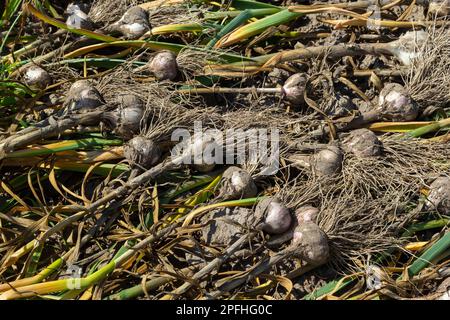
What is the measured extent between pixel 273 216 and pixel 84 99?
Result: 0.72 m

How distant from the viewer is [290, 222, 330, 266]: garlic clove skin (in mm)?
1997

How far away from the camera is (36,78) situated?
7.61 ft

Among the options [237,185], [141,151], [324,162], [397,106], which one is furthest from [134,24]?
[397,106]

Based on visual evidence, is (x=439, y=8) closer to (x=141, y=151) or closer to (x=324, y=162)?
(x=324, y=162)

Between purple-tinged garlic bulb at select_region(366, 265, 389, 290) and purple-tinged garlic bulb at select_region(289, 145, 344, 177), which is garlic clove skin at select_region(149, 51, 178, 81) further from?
purple-tinged garlic bulb at select_region(366, 265, 389, 290)

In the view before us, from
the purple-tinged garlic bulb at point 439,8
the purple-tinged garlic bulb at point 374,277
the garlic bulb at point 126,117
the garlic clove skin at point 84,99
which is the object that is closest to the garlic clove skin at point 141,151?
the garlic bulb at point 126,117

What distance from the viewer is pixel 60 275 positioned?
2.01m

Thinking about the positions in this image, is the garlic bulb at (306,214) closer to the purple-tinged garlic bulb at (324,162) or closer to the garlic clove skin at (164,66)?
the purple-tinged garlic bulb at (324,162)

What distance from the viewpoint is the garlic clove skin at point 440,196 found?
2117mm

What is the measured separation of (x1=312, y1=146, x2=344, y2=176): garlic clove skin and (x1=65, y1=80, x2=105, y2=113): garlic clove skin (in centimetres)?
→ 73

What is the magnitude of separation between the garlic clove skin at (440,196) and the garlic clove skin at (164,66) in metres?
0.94

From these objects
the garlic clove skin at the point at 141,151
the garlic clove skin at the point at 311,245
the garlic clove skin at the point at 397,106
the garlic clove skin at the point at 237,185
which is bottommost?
the garlic clove skin at the point at 311,245

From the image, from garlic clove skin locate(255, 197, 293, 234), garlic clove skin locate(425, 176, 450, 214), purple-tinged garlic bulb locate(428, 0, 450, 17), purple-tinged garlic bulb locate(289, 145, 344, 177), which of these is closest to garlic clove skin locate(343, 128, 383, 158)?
purple-tinged garlic bulb locate(289, 145, 344, 177)

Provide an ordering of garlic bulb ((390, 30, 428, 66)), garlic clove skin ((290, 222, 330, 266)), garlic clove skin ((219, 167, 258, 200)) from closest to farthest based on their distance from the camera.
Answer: garlic clove skin ((290, 222, 330, 266)) → garlic clove skin ((219, 167, 258, 200)) → garlic bulb ((390, 30, 428, 66))
